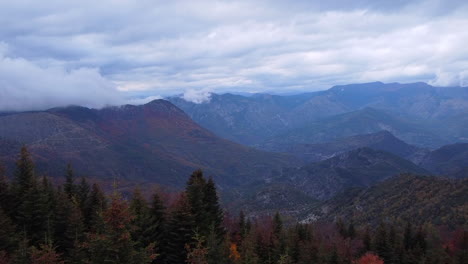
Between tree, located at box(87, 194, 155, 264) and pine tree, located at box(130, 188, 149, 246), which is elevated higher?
tree, located at box(87, 194, 155, 264)

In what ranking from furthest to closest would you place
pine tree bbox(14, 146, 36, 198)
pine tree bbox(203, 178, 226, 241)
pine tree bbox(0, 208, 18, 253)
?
pine tree bbox(203, 178, 226, 241) → pine tree bbox(14, 146, 36, 198) → pine tree bbox(0, 208, 18, 253)

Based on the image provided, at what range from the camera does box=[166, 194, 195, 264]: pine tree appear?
161 ft

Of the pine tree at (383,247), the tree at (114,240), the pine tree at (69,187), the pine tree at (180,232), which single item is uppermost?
the tree at (114,240)

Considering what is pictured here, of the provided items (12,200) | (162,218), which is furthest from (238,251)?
(12,200)

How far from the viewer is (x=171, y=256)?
48.8 metres

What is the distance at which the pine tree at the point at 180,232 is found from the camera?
4903 centimetres

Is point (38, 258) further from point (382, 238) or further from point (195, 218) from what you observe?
point (382, 238)

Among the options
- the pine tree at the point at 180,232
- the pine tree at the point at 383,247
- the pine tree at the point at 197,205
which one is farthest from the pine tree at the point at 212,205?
the pine tree at the point at 383,247

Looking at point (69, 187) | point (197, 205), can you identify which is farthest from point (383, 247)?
point (69, 187)

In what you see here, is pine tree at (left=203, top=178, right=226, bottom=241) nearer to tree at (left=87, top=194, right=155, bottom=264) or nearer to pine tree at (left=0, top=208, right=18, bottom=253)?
pine tree at (left=0, top=208, right=18, bottom=253)

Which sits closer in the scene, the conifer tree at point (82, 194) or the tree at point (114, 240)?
the tree at point (114, 240)

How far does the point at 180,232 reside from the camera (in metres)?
49.8

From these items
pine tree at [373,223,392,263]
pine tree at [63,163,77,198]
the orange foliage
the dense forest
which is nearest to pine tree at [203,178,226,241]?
the dense forest

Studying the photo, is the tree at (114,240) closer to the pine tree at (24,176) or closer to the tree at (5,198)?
the pine tree at (24,176)
